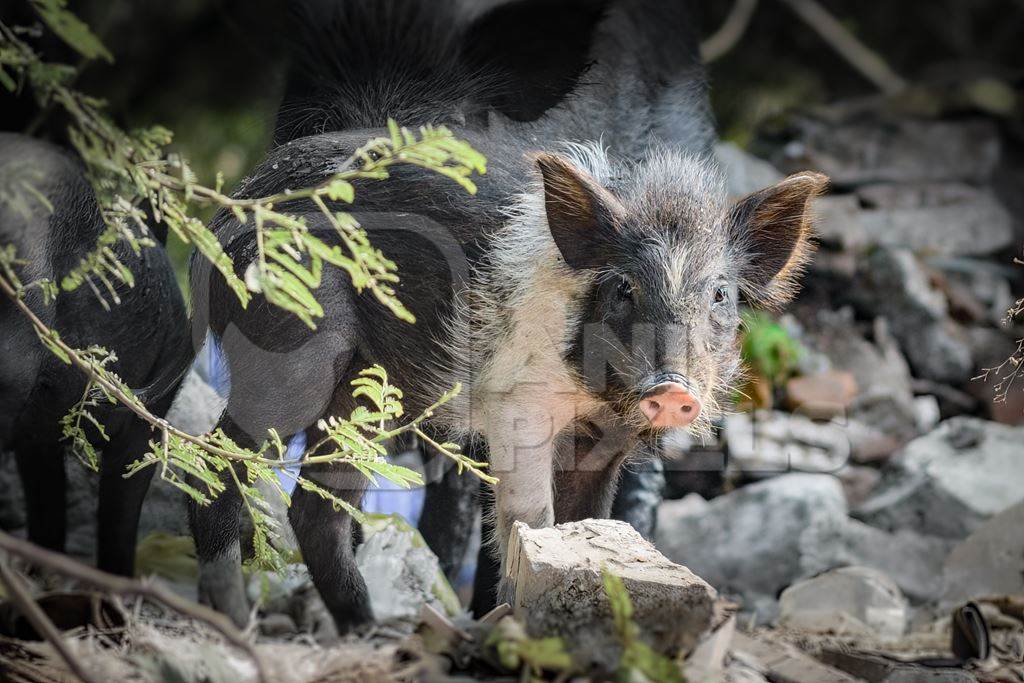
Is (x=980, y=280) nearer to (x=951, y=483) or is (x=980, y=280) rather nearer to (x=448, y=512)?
(x=951, y=483)

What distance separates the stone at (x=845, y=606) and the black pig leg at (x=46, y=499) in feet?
7.03

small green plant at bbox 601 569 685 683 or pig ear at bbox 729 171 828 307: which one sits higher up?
pig ear at bbox 729 171 828 307

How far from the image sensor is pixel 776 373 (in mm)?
5129

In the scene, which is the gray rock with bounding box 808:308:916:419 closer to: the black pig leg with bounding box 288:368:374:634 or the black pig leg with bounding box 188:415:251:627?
the black pig leg with bounding box 288:368:374:634

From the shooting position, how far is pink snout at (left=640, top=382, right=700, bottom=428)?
2510 millimetres

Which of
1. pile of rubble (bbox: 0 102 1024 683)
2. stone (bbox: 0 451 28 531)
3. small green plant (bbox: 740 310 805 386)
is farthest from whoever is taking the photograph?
small green plant (bbox: 740 310 805 386)

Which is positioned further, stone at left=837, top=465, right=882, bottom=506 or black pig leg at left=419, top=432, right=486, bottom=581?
stone at left=837, top=465, right=882, bottom=506

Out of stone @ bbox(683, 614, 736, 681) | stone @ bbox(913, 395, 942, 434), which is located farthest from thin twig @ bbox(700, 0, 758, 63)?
stone @ bbox(683, 614, 736, 681)

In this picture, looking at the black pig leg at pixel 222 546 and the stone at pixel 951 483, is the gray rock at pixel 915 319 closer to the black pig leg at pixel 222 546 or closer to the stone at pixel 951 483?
the stone at pixel 951 483

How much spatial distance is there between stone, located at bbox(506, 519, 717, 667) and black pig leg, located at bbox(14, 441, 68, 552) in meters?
1.50

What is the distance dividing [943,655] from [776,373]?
2.12 meters

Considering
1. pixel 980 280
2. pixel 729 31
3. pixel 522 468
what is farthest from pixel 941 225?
pixel 522 468

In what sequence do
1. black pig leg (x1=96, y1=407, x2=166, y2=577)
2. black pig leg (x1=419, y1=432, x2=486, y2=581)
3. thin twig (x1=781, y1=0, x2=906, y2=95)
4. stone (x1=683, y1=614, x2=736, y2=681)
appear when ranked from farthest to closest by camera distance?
thin twig (x1=781, y1=0, x2=906, y2=95) < black pig leg (x1=419, y1=432, x2=486, y2=581) < black pig leg (x1=96, y1=407, x2=166, y2=577) < stone (x1=683, y1=614, x2=736, y2=681)

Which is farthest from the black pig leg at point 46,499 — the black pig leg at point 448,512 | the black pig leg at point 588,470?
the black pig leg at point 588,470
